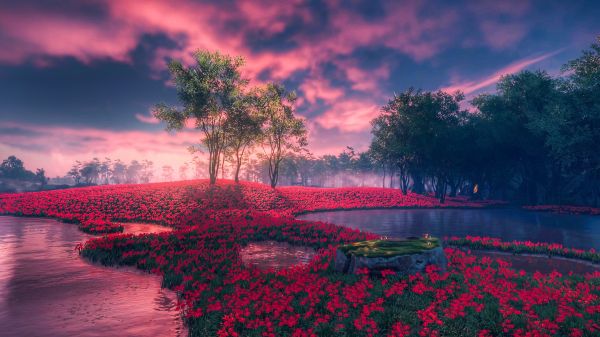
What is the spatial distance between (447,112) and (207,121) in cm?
3651

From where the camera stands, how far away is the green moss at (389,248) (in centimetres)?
966

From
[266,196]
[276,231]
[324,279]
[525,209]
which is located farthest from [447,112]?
[324,279]

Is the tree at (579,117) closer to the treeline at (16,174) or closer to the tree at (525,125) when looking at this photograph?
the tree at (525,125)

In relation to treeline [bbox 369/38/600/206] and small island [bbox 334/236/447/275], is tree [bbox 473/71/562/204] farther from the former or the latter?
small island [bbox 334/236/447/275]

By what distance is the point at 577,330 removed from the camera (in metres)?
5.67

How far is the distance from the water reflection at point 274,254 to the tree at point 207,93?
22299 millimetres

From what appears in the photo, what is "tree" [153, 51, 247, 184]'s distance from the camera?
3375 cm

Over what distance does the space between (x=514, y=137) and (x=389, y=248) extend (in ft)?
137

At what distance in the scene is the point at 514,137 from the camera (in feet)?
140

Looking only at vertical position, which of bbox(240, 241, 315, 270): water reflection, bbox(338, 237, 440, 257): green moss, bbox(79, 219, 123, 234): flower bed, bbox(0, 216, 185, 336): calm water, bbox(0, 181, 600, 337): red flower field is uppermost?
bbox(338, 237, 440, 257): green moss

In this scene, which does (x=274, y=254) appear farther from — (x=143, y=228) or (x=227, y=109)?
(x=227, y=109)

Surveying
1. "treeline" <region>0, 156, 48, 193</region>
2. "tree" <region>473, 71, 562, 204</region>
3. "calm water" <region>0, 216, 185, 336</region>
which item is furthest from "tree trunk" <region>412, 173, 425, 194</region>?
"treeline" <region>0, 156, 48, 193</region>

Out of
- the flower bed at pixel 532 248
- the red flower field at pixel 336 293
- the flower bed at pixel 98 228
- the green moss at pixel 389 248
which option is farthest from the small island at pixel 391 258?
the flower bed at pixel 98 228

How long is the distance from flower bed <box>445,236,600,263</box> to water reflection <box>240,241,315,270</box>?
7.55 metres
